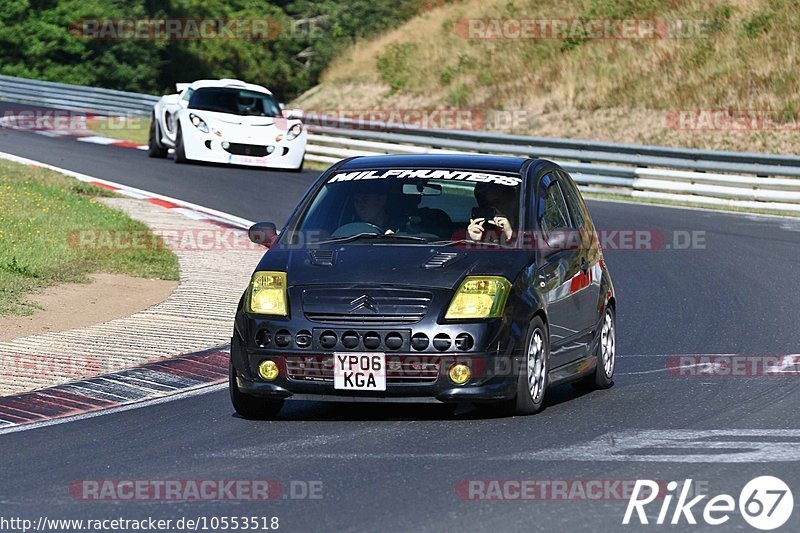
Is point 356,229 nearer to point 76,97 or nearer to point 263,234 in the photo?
point 263,234

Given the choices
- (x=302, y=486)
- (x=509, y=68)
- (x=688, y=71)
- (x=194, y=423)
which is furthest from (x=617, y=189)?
(x=302, y=486)

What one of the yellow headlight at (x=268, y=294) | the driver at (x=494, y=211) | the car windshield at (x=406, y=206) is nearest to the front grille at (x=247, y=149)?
the car windshield at (x=406, y=206)

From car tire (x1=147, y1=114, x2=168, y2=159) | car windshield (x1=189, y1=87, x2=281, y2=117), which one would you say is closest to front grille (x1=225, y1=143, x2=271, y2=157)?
car windshield (x1=189, y1=87, x2=281, y2=117)

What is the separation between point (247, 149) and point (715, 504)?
65.4 feet

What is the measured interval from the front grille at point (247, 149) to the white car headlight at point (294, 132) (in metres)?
0.47

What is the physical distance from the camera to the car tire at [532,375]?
8.68 meters

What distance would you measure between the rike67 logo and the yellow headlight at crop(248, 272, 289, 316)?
262cm

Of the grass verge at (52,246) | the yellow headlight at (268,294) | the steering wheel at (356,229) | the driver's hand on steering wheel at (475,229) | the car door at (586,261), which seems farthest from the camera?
the grass verge at (52,246)

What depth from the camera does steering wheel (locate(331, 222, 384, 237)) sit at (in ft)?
30.9

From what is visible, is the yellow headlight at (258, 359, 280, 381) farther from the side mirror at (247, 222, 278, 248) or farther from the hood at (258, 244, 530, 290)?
the side mirror at (247, 222, 278, 248)

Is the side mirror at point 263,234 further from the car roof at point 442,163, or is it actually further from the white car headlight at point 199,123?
the white car headlight at point 199,123

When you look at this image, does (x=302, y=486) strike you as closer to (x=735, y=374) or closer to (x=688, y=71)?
(x=735, y=374)

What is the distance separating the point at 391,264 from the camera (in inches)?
346

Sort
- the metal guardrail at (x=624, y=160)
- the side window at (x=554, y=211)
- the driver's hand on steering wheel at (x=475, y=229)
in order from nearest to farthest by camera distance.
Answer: the driver's hand on steering wheel at (x=475, y=229)
the side window at (x=554, y=211)
the metal guardrail at (x=624, y=160)
